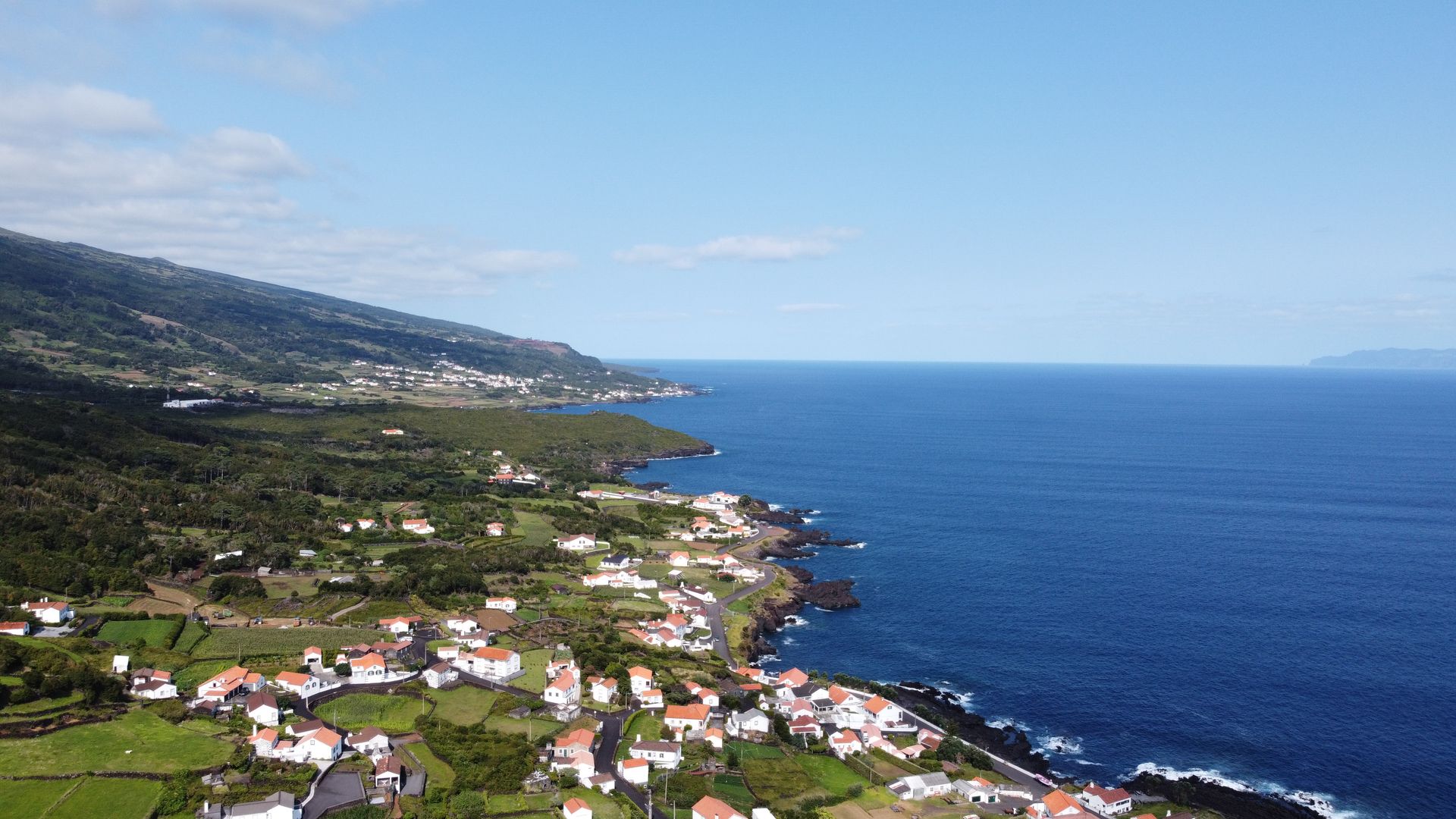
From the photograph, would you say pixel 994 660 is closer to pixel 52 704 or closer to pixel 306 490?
pixel 52 704

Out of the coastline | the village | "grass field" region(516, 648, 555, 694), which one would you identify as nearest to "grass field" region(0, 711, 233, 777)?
the village

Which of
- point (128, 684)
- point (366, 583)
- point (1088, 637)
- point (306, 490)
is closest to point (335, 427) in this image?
point (306, 490)

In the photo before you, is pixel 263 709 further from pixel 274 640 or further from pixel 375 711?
pixel 274 640

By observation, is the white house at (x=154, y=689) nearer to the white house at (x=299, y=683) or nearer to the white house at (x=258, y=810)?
the white house at (x=299, y=683)

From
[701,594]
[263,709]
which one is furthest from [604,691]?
[701,594]

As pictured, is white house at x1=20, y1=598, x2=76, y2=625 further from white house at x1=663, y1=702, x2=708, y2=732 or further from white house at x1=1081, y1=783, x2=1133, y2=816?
white house at x1=1081, y1=783, x2=1133, y2=816

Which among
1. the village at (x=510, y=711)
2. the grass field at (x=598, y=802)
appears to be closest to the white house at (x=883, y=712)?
the village at (x=510, y=711)
